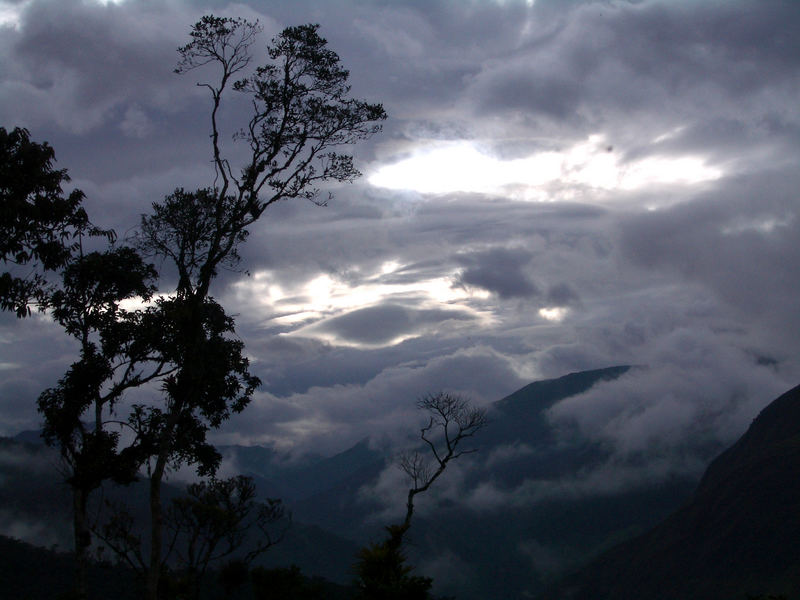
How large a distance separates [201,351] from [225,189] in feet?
20.1

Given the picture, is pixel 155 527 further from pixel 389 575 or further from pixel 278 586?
pixel 278 586

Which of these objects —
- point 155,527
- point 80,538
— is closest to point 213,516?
point 155,527

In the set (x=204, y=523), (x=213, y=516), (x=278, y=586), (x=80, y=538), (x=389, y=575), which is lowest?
(x=278, y=586)

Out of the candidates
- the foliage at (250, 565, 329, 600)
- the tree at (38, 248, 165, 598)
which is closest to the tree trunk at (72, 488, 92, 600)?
the tree at (38, 248, 165, 598)

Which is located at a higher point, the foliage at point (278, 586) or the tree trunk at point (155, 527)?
the tree trunk at point (155, 527)

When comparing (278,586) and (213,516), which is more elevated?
(213,516)

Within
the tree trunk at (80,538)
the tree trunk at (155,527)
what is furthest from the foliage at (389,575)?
the tree trunk at (80,538)

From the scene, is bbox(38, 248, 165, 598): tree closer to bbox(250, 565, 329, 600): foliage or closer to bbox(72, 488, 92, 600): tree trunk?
bbox(72, 488, 92, 600): tree trunk

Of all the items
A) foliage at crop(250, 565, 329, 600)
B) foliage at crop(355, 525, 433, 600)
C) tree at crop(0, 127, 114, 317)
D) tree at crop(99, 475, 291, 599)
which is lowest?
foliage at crop(250, 565, 329, 600)

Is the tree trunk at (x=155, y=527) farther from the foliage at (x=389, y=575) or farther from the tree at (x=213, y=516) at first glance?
the foliage at (x=389, y=575)

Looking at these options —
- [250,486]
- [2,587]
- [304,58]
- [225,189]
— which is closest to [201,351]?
[225,189]

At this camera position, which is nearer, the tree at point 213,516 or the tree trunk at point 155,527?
the tree trunk at point 155,527

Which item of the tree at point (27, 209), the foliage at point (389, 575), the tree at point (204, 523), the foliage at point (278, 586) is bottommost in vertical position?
the foliage at point (278, 586)

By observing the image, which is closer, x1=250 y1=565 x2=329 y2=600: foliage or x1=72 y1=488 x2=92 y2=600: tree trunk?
x1=72 y1=488 x2=92 y2=600: tree trunk
